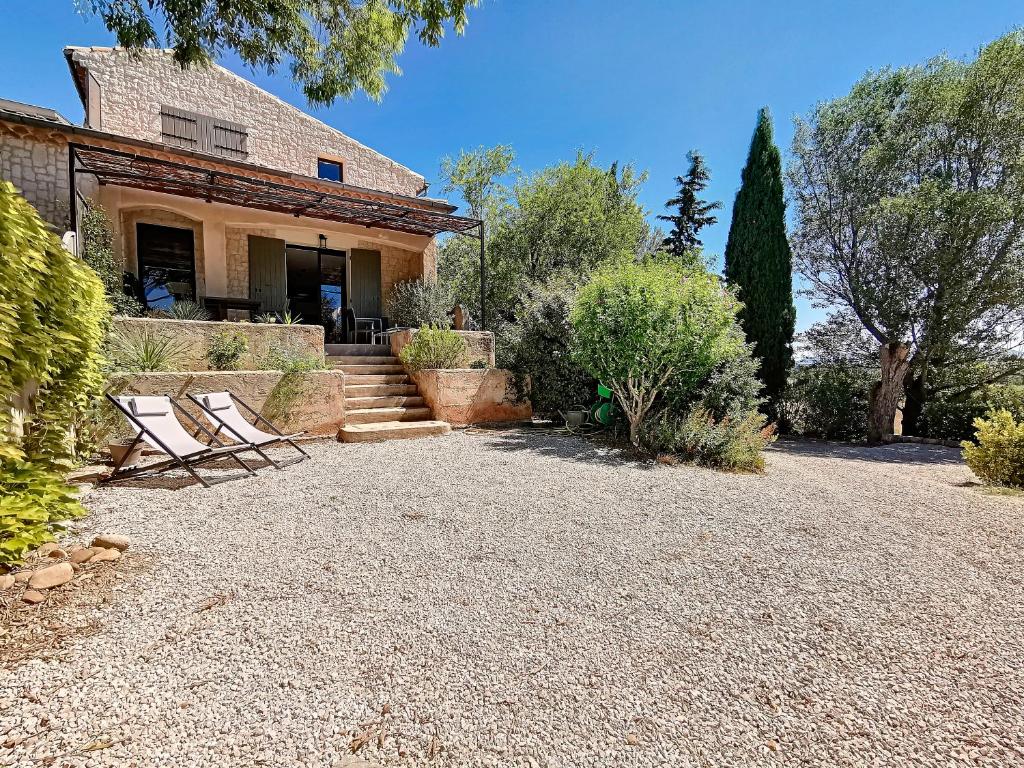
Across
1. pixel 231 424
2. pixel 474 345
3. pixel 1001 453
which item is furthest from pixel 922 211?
pixel 231 424

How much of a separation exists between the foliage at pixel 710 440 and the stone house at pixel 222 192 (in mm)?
6934

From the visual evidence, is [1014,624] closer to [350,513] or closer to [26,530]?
[350,513]

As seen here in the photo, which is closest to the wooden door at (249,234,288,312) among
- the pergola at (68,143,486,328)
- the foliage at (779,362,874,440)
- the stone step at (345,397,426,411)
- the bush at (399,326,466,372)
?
the pergola at (68,143,486,328)

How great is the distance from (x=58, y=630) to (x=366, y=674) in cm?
152

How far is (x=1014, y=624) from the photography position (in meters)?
2.35

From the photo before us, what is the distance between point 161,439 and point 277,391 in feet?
7.60

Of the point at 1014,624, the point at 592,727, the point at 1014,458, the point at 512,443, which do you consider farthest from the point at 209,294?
the point at 1014,458

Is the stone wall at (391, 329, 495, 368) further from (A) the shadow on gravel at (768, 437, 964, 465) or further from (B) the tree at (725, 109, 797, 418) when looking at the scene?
(B) the tree at (725, 109, 797, 418)

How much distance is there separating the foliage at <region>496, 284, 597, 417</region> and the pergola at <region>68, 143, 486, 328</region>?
179cm

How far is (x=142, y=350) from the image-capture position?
19.8 feet

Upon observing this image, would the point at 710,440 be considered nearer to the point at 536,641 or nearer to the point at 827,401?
the point at 536,641

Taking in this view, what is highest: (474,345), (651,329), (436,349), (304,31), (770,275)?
(304,31)

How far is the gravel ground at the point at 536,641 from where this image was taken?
1593mm

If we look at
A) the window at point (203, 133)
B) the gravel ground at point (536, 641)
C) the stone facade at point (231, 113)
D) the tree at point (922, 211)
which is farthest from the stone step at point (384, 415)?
the tree at point (922, 211)
